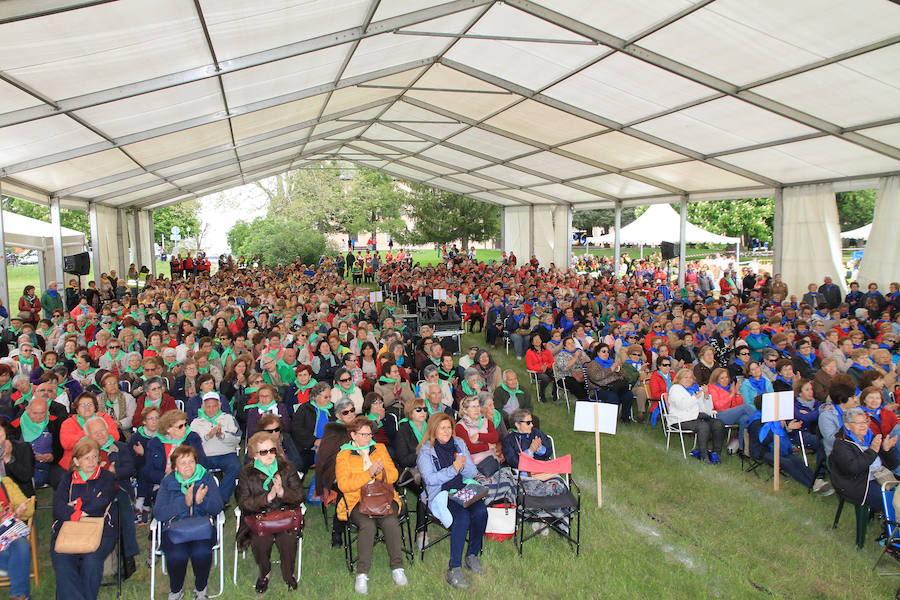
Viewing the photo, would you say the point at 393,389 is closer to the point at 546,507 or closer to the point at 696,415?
the point at 546,507

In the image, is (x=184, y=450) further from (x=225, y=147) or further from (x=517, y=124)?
(x=517, y=124)

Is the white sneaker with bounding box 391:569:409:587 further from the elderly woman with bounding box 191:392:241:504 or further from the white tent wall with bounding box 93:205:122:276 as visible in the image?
the white tent wall with bounding box 93:205:122:276

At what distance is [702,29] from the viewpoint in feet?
25.0

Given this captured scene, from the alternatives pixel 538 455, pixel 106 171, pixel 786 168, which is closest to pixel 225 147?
pixel 106 171

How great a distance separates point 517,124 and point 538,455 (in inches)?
422

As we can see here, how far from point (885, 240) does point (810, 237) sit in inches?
71.1

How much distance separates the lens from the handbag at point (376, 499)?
427 centimetres

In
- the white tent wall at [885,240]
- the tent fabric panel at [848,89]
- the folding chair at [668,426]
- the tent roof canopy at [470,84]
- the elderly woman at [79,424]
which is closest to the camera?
the elderly woman at [79,424]

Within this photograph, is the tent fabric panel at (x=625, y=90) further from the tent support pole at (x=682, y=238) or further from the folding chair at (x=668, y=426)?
the tent support pole at (x=682, y=238)

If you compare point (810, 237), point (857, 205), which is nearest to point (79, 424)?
point (810, 237)

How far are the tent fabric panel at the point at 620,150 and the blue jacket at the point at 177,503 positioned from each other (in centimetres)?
1149

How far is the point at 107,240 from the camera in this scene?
18.7m

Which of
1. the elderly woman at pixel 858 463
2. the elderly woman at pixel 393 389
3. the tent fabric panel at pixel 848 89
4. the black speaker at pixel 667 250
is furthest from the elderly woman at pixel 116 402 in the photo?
the black speaker at pixel 667 250

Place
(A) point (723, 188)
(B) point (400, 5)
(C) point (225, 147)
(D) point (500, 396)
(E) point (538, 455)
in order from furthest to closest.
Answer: (A) point (723, 188), (C) point (225, 147), (B) point (400, 5), (D) point (500, 396), (E) point (538, 455)
